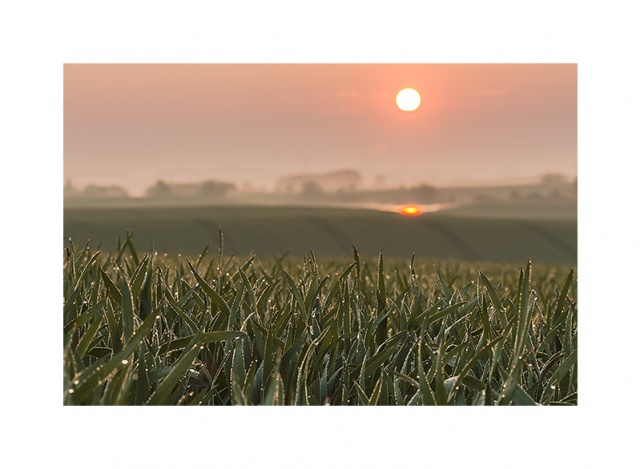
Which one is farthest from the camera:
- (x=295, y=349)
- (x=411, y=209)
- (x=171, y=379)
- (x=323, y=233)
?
(x=323, y=233)

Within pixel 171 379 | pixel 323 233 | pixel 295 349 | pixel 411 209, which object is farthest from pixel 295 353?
pixel 323 233

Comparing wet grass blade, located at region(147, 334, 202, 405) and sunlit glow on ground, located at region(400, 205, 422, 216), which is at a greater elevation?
sunlit glow on ground, located at region(400, 205, 422, 216)

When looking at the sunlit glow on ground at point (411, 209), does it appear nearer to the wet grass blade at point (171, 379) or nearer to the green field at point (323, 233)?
the green field at point (323, 233)

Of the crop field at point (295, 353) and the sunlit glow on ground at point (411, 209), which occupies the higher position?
the sunlit glow on ground at point (411, 209)

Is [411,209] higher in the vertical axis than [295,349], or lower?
higher

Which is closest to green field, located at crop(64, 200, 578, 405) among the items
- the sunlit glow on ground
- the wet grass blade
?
the wet grass blade

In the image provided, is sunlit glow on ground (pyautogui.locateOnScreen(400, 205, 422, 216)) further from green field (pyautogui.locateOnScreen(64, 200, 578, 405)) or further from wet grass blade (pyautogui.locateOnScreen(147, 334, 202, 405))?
wet grass blade (pyautogui.locateOnScreen(147, 334, 202, 405))

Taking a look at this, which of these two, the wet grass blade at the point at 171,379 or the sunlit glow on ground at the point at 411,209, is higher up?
the sunlit glow on ground at the point at 411,209

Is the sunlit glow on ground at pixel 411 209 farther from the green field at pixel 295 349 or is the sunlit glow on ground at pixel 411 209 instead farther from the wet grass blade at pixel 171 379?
the wet grass blade at pixel 171 379

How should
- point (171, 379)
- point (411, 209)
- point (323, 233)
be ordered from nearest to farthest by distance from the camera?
point (171, 379), point (411, 209), point (323, 233)

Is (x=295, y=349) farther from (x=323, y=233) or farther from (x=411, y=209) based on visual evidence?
(x=323, y=233)

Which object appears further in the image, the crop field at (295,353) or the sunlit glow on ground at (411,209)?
the sunlit glow on ground at (411,209)

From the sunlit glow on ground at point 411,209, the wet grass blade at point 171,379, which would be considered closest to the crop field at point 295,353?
the wet grass blade at point 171,379
